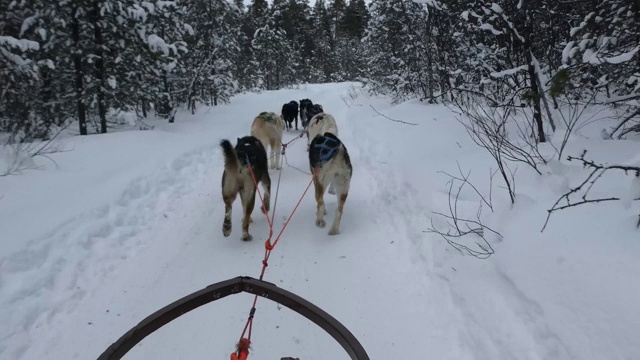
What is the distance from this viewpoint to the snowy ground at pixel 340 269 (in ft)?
8.70

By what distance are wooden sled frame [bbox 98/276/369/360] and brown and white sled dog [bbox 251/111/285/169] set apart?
19.5ft

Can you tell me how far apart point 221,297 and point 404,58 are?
1389 cm

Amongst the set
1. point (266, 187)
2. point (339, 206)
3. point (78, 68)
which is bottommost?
point (339, 206)

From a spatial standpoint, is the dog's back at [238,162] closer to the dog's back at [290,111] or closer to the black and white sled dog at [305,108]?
the black and white sled dog at [305,108]

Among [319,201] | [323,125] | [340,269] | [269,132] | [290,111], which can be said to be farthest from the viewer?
[290,111]

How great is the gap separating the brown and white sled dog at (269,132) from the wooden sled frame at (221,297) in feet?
19.5

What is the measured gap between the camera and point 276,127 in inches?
315

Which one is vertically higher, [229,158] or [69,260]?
[229,158]

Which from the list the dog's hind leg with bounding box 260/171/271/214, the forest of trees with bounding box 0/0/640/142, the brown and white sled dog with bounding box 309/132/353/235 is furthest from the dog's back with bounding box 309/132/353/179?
the forest of trees with bounding box 0/0/640/142

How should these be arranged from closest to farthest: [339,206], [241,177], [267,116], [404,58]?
[241,177] → [339,206] → [267,116] → [404,58]

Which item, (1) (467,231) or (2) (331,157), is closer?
(1) (467,231)

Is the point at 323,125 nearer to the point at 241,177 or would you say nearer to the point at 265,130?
the point at 265,130

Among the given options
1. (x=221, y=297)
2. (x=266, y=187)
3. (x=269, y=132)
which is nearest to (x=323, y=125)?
(x=269, y=132)

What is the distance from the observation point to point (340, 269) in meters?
4.12
